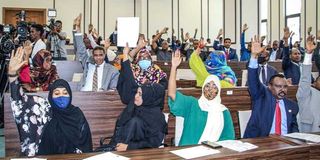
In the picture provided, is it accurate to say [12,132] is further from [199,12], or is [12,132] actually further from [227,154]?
Answer: [199,12]

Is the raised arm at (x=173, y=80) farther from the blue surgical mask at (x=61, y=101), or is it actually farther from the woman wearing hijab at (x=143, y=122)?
the blue surgical mask at (x=61, y=101)

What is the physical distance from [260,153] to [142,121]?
94cm

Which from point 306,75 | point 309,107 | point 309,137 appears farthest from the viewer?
point 309,107

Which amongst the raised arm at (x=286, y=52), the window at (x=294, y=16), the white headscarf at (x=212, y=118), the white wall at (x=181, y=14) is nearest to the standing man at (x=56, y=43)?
the raised arm at (x=286, y=52)

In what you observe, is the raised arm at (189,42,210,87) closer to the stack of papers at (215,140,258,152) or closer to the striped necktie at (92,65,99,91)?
the striped necktie at (92,65,99,91)

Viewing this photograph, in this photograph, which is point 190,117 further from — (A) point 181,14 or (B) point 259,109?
(A) point 181,14

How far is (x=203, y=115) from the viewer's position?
297 cm

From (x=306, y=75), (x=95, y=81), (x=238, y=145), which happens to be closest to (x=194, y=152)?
(x=238, y=145)

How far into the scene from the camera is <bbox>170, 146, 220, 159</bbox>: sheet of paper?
208 cm

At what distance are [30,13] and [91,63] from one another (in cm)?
900

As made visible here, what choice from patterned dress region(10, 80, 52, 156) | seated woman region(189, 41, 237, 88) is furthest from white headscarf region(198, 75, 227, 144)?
seated woman region(189, 41, 237, 88)

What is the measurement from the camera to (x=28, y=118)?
9.09 ft

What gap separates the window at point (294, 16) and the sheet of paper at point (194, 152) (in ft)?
32.3

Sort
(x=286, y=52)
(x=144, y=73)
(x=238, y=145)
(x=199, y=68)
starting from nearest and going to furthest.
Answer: (x=238, y=145)
(x=144, y=73)
(x=199, y=68)
(x=286, y=52)
